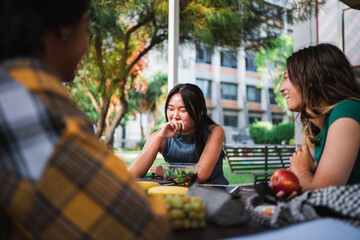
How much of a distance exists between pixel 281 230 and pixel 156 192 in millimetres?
456

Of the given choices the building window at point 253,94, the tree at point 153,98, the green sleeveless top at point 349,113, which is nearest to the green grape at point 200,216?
the green sleeveless top at point 349,113

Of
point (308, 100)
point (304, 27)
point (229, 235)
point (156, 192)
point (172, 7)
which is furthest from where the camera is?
point (304, 27)

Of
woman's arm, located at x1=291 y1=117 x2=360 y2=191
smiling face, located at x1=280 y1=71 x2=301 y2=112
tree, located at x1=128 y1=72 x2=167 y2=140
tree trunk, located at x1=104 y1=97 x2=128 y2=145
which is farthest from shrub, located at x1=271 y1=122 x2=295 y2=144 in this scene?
woman's arm, located at x1=291 y1=117 x2=360 y2=191

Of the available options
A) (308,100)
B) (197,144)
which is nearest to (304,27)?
(197,144)

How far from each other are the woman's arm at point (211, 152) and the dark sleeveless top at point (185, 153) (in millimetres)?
101

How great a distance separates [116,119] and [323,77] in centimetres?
575

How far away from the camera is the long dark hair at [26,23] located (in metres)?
0.51

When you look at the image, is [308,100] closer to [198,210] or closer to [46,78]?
[198,210]

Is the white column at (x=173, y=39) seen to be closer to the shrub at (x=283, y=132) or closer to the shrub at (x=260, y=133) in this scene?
the shrub at (x=283, y=132)

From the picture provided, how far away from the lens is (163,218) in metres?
0.53

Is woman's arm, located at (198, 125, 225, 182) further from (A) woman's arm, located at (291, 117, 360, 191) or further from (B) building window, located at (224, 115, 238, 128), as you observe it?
(B) building window, located at (224, 115, 238, 128)

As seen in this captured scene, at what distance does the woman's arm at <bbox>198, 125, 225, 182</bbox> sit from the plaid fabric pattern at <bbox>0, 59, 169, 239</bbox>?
1.30 m

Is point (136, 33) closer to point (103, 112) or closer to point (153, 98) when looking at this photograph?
point (103, 112)

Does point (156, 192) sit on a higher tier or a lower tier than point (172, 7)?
lower
